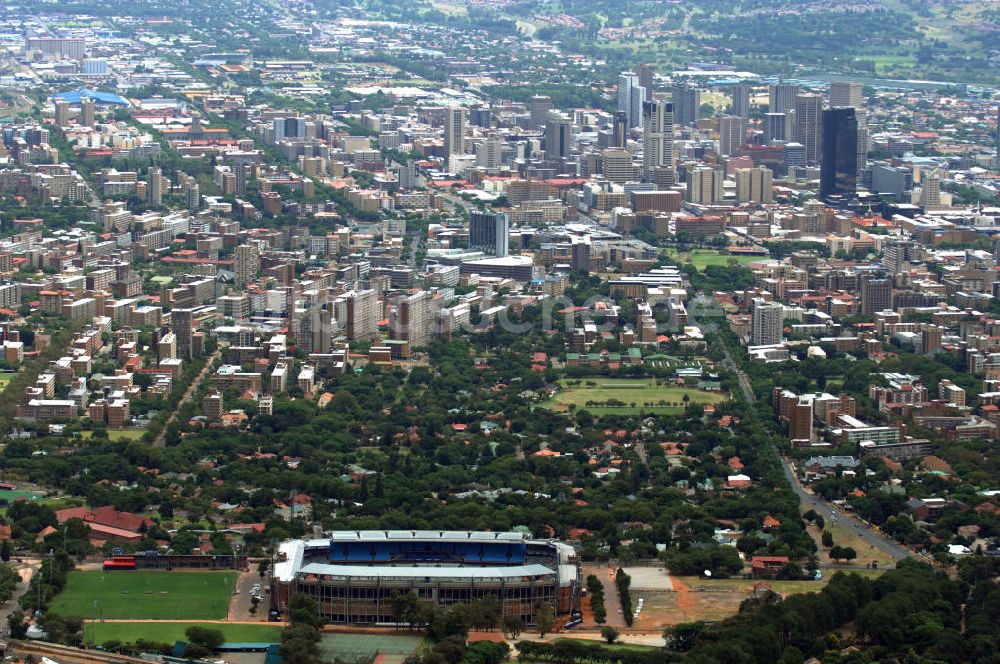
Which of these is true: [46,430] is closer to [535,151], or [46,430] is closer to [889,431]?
[889,431]

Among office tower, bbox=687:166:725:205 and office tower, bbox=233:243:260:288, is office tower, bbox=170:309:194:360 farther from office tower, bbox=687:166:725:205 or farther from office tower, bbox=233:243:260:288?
office tower, bbox=687:166:725:205

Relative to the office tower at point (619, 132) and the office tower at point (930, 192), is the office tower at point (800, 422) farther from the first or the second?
the office tower at point (619, 132)

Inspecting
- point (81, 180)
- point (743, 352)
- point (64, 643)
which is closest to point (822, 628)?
point (64, 643)

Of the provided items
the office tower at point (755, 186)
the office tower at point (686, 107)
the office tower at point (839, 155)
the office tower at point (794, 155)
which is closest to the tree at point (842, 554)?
the office tower at point (755, 186)

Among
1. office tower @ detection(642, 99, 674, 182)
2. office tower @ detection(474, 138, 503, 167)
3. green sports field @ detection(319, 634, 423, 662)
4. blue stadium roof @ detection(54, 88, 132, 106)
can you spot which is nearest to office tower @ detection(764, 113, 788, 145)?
office tower @ detection(642, 99, 674, 182)

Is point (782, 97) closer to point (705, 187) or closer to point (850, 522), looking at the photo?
point (705, 187)

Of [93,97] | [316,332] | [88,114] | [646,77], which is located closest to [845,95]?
[646,77]
